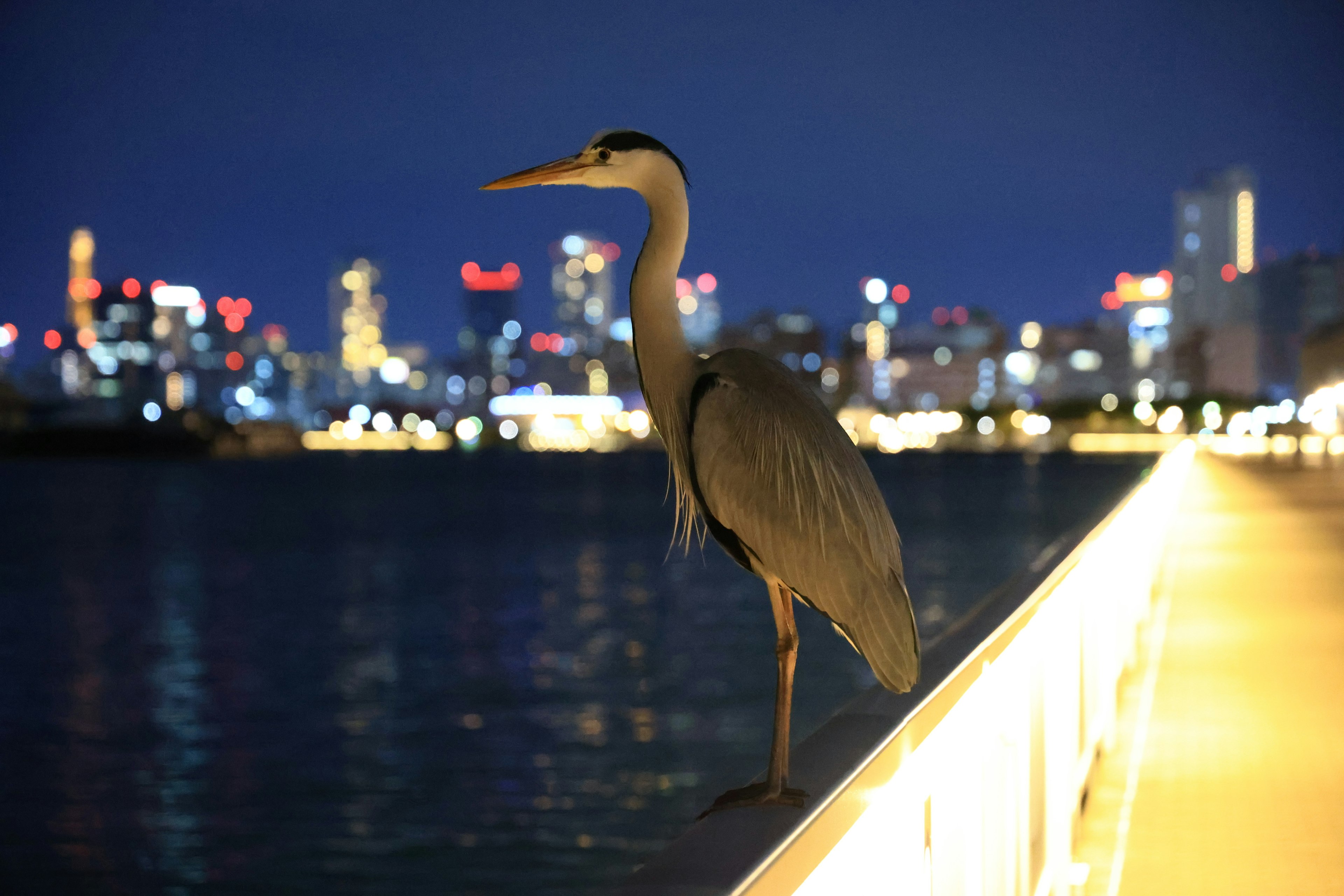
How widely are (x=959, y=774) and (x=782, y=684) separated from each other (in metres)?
0.74

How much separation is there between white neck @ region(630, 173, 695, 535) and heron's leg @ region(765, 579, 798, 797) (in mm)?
301

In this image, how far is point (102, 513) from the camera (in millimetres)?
73375

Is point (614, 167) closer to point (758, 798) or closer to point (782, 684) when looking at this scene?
point (782, 684)

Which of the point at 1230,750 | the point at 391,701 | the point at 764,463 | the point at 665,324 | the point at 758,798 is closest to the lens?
the point at 758,798

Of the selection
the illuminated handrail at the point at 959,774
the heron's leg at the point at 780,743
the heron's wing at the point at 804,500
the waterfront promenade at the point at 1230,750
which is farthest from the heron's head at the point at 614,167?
the waterfront promenade at the point at 1230,750

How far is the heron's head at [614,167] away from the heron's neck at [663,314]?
3 cm

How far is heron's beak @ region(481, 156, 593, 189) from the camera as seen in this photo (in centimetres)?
387

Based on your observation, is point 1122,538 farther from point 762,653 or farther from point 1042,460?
point 1042,460

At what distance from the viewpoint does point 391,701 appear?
18.8m

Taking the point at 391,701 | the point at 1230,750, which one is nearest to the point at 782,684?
the point at 1230,750

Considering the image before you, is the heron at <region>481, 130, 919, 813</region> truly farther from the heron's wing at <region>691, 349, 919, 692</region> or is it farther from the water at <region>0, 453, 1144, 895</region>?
the water at <region>0, 453, 1144, 895</region>

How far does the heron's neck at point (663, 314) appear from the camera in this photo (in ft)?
12.9

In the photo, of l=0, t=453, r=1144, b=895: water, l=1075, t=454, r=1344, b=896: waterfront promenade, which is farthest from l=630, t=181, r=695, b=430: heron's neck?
l=0, t=453, r=1144, b=895: water

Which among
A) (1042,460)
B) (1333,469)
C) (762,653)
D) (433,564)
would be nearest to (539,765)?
(762,653)
